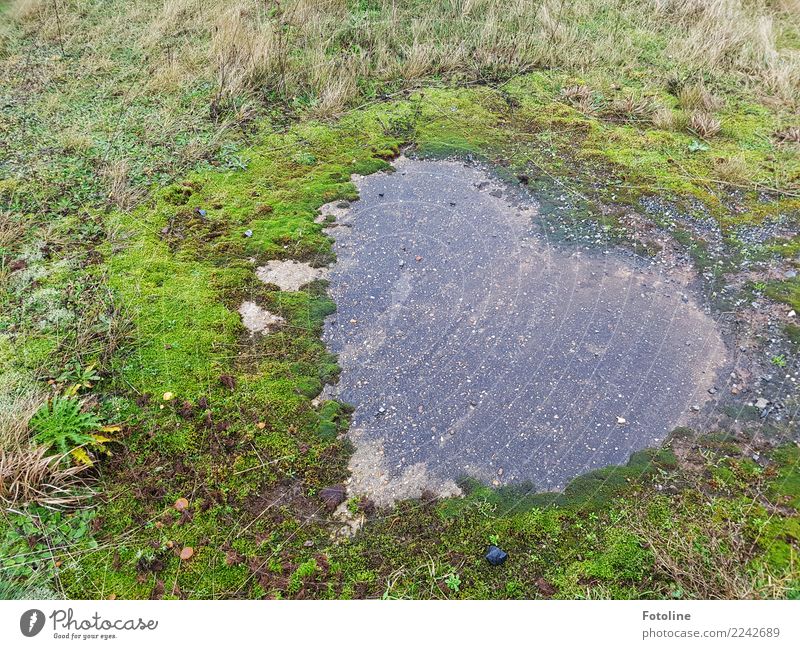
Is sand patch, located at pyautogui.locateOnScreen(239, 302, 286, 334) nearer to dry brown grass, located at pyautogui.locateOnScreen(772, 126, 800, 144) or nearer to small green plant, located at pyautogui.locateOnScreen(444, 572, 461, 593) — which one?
small green plant, located at pyautogui.locateOnScreen(444, 572, 461, 593)

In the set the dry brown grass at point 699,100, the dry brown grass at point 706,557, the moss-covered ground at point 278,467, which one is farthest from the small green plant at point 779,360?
the dry brown grass at point 699,100

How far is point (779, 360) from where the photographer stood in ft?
12.6

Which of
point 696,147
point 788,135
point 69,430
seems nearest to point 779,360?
point 696,147

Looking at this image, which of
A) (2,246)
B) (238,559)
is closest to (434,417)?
(238,559)

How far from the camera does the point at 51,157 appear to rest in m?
5.70

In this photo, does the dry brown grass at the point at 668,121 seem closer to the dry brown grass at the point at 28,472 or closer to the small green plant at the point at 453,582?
the small green plant at the point at 453,582

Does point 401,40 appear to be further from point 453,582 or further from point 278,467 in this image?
point 453,582

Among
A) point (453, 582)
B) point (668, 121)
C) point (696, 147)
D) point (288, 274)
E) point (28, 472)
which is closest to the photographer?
point (453, 582)

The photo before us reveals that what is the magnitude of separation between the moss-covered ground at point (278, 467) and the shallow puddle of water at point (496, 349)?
183 millimetres

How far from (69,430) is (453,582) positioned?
245 centimetres

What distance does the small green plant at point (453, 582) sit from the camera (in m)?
2.77

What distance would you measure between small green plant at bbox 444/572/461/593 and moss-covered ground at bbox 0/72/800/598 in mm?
17

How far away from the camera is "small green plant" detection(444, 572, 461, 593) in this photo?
2.77 meters
